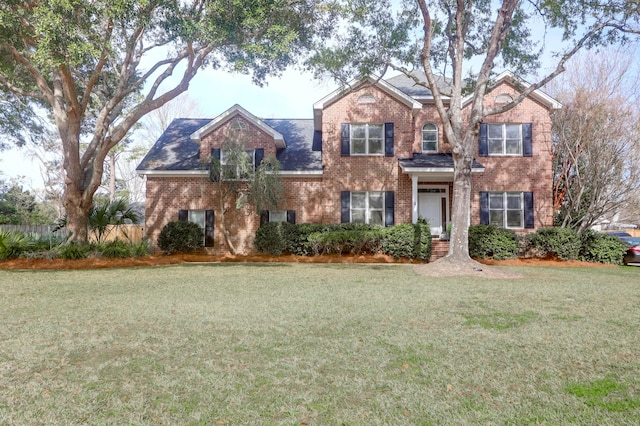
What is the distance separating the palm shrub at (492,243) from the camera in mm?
15430

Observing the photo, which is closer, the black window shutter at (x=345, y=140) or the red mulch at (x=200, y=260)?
the red mulch at (x=200, y=260)

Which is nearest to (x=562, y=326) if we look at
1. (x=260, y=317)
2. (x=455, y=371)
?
Result: (x=455, y=371)

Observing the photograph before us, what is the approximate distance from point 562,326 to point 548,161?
604 inches

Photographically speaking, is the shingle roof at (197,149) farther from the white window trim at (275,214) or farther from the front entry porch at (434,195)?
the front entry porch at (434,195)

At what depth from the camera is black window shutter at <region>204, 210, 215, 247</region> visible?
18062mm

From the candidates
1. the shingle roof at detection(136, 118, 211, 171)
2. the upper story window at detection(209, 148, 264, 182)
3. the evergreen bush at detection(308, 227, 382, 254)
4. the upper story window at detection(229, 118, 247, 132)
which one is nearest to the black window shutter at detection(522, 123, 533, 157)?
the evergreen bush at detection(308, 227, 382, 254)

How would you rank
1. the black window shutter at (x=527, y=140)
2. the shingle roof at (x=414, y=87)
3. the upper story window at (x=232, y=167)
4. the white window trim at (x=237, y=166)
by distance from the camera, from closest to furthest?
the upper story window at (x=232, y=167), the white window trim at (x=237, y=166), the black window shutter at (x=527, y=140), the shingle roof at (x=414, y=87)

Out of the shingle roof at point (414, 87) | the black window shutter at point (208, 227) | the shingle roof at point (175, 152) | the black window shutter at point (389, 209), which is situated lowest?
the black window shutter at point (208, 227)

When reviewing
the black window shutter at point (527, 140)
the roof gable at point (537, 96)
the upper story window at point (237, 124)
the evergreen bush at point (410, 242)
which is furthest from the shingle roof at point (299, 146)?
the black window shutter at point (527, 140)

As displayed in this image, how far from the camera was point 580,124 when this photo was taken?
17828 mm

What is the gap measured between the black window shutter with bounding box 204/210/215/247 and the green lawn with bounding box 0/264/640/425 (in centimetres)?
1015

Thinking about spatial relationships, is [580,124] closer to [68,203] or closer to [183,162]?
[183,162]

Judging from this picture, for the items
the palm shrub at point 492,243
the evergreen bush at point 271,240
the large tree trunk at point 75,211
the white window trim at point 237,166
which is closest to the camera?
the large tree trunk at point 75,211

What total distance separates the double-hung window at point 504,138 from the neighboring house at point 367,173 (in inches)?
1.8
